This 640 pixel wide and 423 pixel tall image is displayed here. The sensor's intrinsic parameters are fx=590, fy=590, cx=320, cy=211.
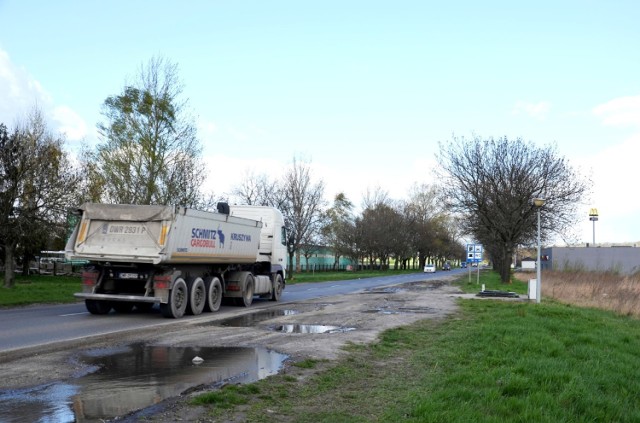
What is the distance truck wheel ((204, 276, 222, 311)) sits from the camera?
1884 centimetres

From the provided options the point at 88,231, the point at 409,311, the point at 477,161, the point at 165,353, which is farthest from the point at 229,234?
the point at 477,161

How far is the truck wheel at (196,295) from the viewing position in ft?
57.9

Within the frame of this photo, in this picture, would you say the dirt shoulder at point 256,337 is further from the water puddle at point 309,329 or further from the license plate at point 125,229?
the license plate at point 125,229

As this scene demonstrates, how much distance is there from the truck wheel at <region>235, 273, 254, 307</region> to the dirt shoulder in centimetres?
37

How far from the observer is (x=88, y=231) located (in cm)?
1661

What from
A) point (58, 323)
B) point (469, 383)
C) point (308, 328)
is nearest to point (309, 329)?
point (308, 328)

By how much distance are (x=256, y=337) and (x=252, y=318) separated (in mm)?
4439

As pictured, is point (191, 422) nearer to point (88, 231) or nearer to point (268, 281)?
point (88, 231)

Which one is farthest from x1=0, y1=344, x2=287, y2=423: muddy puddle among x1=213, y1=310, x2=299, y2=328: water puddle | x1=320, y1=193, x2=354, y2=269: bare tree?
x1=320, y1=193, x2=354, y2=269: bare tree

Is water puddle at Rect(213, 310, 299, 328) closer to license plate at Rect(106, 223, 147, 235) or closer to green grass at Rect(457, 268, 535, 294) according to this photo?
license plate at Rect(106, 223, 147, 235)

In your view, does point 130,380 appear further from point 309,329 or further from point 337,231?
point 337,231

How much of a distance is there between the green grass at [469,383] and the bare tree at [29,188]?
66.2 ft

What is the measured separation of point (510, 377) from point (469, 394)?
3.86ft

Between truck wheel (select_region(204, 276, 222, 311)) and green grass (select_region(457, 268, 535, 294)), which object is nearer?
truck wheel (select_region(204, 276, 222, 311))
